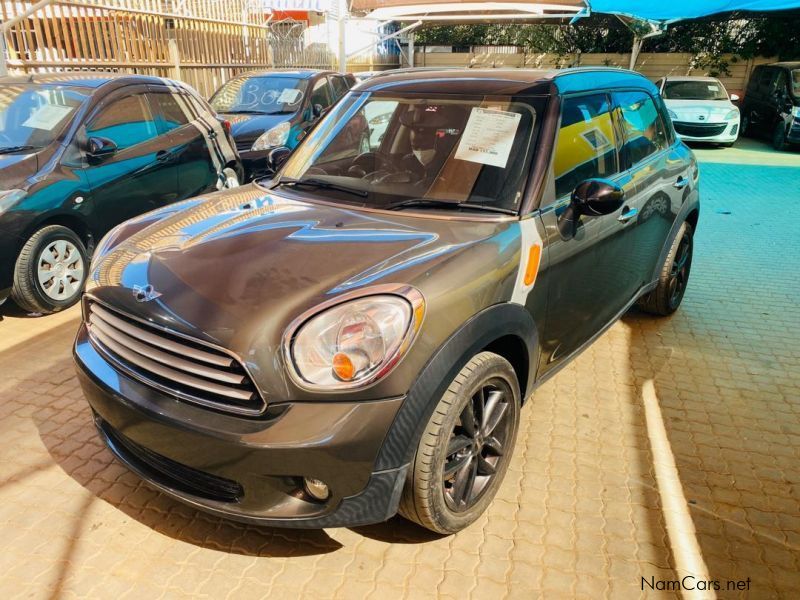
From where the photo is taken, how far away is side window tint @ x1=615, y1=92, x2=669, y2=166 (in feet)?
11.9

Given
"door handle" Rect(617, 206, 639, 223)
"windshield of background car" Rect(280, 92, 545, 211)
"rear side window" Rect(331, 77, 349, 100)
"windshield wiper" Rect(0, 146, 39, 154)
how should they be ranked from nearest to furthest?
"windshield of background car" Rect(280, 92, 545, 211), "door handle" Rect(617, 206, 639, 223), "windshield wiper" Rect(0, 146, 39, 154), "rear side window" Rect(331, 77, 349, 100)

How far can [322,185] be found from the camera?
3111 millimetres

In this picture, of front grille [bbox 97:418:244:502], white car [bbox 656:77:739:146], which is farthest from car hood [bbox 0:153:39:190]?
white car [bbox 656:77:739:146]

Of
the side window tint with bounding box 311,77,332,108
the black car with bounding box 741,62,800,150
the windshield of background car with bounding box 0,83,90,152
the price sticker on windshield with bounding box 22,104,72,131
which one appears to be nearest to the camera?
the windshield of background car with bounding box 0,83,90,152

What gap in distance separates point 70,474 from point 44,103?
3565 millimetres

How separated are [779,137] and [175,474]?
16137 millimetres

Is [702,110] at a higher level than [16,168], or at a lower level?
lower

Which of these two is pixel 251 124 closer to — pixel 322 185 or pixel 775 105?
pixel 322 185

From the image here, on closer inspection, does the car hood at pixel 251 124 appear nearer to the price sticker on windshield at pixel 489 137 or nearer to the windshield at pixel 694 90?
the price sticker on windshield at pixel 489 137

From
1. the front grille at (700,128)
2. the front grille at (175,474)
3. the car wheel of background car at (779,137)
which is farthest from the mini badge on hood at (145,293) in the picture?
the car wheel of background car at (779,137)

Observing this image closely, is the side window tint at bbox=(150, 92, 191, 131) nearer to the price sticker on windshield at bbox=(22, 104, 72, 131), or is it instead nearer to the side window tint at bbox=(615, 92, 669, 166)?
the price sticker on windshield at bbox=(22, 104, 72, 131)

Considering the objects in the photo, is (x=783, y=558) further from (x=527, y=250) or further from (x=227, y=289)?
(x=227, y=289)

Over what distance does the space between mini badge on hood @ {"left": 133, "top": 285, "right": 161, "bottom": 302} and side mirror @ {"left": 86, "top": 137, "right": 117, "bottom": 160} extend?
3.17 meters

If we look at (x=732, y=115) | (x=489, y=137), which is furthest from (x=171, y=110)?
(x=732, y=115)
